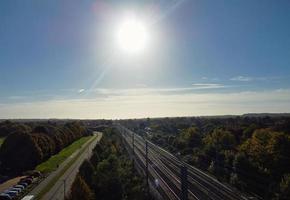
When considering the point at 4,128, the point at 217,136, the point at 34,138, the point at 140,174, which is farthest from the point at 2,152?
the point at 4,128

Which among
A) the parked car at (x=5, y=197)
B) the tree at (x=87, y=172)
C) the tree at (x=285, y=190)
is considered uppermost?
the tree at (x=87, y=172)

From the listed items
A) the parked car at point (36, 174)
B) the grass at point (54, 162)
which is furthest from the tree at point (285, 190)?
the grass at point (54, 162)

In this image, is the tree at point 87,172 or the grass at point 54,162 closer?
the tree at point 87,172

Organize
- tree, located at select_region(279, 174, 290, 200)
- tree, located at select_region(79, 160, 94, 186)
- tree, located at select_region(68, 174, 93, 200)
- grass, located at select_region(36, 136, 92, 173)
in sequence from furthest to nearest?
grass, located at select_region(36, 136, 92, 173) < tree, located at select_region(79, 160, 94, 186) < tree, located at select_region(279, 174, 290, 200) < tree, located at select_region(68, 174, 93, 200)

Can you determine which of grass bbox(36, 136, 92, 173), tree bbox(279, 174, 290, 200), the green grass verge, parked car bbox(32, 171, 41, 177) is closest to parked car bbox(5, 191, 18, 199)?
the green grass verge

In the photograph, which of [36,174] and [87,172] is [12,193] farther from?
[36,174]

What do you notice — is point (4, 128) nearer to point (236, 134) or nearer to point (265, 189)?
point (236, 134)

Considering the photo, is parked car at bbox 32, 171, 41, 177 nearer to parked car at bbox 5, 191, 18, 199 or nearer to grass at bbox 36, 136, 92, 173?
grass at bbox 36, 136, 92, 173

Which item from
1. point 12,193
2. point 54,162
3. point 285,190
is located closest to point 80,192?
point 12,193

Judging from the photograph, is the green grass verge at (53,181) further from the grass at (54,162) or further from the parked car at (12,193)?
the parked car at (12,193)

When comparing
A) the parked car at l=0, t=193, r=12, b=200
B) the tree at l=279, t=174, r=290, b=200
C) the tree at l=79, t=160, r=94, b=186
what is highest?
the tree at l=79, t=160, r=94, b=186

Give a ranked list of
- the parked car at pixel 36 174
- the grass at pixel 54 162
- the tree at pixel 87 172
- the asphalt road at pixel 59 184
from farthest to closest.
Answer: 1. the grass at pixel 54 162
2. the parked car at pixel 36 174
3. the tree at pixel 87 172
4. the asphalt road at pixel 59 184

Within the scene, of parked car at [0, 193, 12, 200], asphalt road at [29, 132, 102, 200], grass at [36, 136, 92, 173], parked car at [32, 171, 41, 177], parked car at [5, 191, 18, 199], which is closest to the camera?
parked car at [0, 193, 12, 200]
